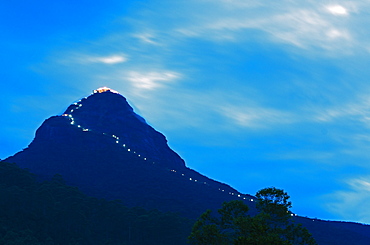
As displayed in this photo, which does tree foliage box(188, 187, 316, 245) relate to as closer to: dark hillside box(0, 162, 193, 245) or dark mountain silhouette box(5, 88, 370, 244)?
dark hillside box(0, 162, 193, 245)

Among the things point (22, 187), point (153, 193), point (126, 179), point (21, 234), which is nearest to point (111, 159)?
point (126, 179)

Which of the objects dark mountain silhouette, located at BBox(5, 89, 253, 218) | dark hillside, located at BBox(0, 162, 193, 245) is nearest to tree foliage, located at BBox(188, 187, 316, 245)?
dark hillside, located at BBox(0, 162, 193, 245)

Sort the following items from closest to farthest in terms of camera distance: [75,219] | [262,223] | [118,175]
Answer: [262,223] < [75,219] < [118,175]

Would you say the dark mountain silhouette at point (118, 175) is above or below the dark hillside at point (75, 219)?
above

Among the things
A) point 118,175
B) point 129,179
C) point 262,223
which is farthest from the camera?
point 118,175

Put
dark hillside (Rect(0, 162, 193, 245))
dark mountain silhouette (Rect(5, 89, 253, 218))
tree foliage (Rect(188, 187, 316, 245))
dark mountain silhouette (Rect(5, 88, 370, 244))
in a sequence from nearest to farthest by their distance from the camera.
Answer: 1. tree foliage (Rect(188, 187, 316, 245))
2. dark hillside (Rect(0, 162, 193, 245))
3. dark mountain silhouette (Rect(5, 88, 370, 244))
4. dark mountain silhouette (Rect(5, 89, 253, 218))

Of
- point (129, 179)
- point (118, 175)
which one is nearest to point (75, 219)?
point (129, 179)

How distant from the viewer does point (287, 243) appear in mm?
33500

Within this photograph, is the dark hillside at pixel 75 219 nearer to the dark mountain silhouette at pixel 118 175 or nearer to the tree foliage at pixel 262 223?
the dark mountain silhouette at pixel 118 175

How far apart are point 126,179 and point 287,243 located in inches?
5242

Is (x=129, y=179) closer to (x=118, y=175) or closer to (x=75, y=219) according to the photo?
(x=118, y=175)

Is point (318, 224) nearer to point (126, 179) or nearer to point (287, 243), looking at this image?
point (126, 179)

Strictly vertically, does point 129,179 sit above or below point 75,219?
above

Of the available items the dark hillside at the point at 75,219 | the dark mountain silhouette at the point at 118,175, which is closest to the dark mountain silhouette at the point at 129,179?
the dark mountain silhouette at the point at 118,175
